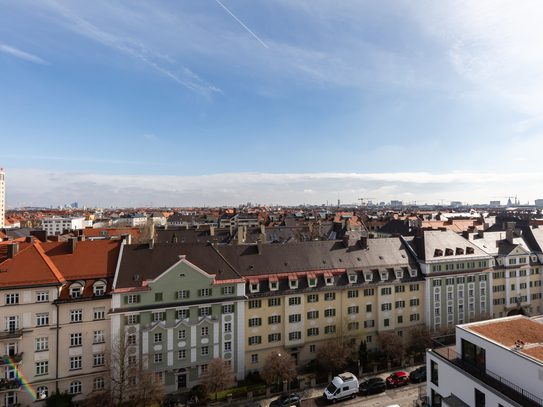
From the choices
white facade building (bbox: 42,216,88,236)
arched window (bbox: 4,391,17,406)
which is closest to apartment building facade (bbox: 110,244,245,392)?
arched window (bbox: 4,391,17,406)

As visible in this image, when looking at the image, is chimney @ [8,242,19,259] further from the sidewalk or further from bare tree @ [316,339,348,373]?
bare tree @ [316,339,348,373]

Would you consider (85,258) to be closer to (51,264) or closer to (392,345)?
(51,264)

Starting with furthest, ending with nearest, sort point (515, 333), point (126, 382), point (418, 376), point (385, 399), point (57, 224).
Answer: point (57, 224) < point (418, 376) < point (385, 399) < point (126, 382) < point (515, 333)

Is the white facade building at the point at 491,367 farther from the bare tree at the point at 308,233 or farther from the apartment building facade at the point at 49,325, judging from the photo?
the bare tree at the point at 308,233

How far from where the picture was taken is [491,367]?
2269 centimetres

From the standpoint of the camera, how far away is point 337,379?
113 feet

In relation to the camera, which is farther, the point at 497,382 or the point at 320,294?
the point at 320,294

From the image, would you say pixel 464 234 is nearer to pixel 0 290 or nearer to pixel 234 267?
pixel 234 267

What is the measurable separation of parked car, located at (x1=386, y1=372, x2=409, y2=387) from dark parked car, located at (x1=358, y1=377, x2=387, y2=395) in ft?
3.41

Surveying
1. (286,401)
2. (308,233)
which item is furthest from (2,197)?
(286,401)

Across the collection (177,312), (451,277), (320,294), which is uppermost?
(451,277)

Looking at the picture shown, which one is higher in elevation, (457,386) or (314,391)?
(457,386)

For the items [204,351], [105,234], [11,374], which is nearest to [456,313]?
[204,351]

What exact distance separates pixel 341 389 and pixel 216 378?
13969mm
